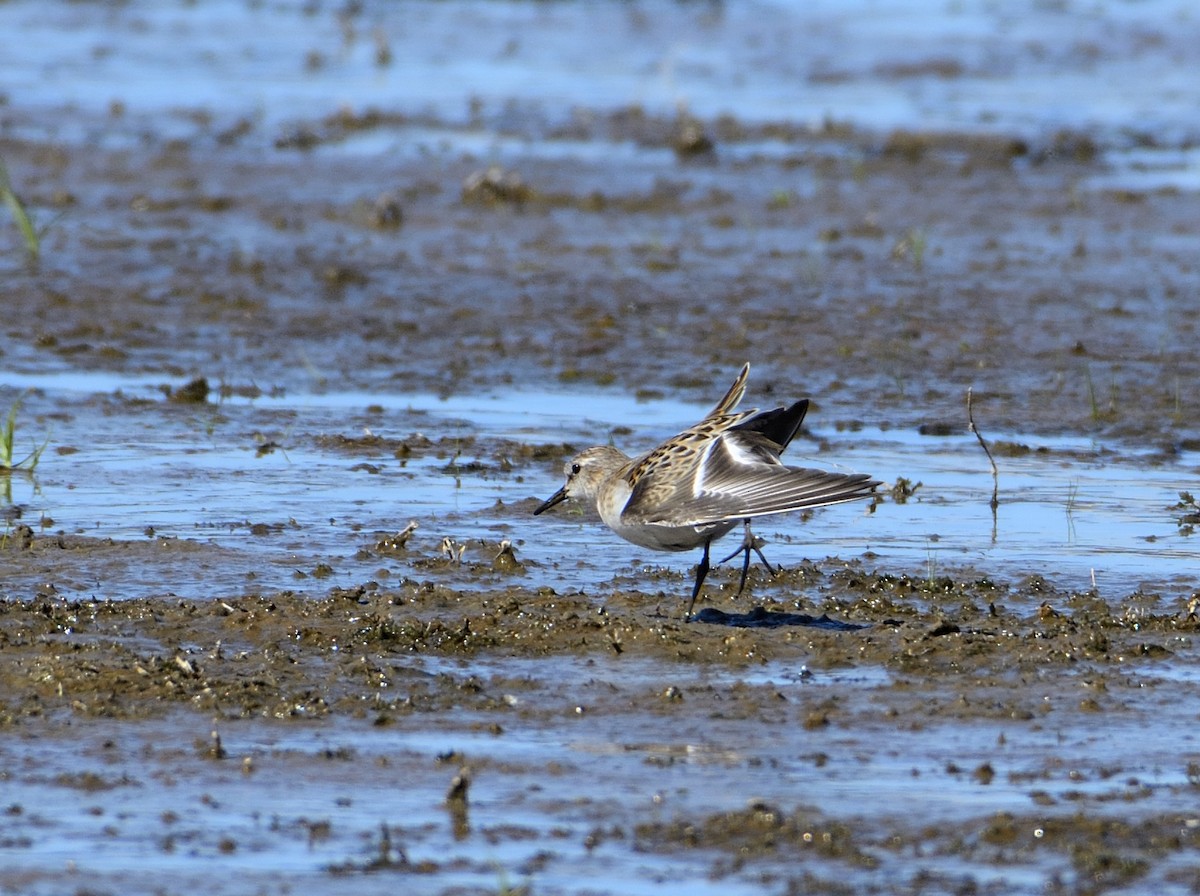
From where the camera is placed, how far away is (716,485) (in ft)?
23.1

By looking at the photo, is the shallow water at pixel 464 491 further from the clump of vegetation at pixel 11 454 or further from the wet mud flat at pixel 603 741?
the wet mud flat at pixel 603 741

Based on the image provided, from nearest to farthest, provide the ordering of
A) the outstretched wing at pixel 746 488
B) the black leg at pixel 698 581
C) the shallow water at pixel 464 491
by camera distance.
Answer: the outstretched wing at pixel 746 488 → the black leg at pixel 698 581 → the shallow water at pixel 464 491

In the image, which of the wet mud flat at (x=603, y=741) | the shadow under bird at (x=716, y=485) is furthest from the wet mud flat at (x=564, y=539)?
the shadow under bird at (x=716, y=485)

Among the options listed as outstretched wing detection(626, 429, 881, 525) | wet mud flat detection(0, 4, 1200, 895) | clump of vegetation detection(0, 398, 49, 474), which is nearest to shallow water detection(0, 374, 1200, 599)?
wet mud flat detection(0, 4, 1200, 895)

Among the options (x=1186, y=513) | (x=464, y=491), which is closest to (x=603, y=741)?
(x=464, y=491)

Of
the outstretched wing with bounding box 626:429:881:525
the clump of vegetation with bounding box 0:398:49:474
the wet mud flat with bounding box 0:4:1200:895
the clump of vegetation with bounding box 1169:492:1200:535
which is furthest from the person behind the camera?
the clump of vegetation with bounding box 0:398:49:474

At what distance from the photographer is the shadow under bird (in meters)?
6.86

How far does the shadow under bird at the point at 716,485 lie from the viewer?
6.86 metres

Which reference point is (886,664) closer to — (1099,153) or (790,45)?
(1099,153)

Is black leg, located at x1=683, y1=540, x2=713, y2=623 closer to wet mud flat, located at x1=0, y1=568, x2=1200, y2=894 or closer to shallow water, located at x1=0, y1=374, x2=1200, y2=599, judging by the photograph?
wet mud flat, located at x1=0, y1=568, x2=1200, y2=894

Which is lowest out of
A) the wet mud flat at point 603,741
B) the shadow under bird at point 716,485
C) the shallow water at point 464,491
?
the wet mud flat at point 603,741

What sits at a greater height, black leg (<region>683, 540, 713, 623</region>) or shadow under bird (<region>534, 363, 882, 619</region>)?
shadow under bird (<region>534, 363, 882, 619</region>)

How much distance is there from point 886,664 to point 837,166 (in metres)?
12.6

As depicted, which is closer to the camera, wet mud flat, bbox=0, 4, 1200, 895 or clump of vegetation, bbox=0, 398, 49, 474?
wet mud flat, bbox=0, 4, 1200, 895
